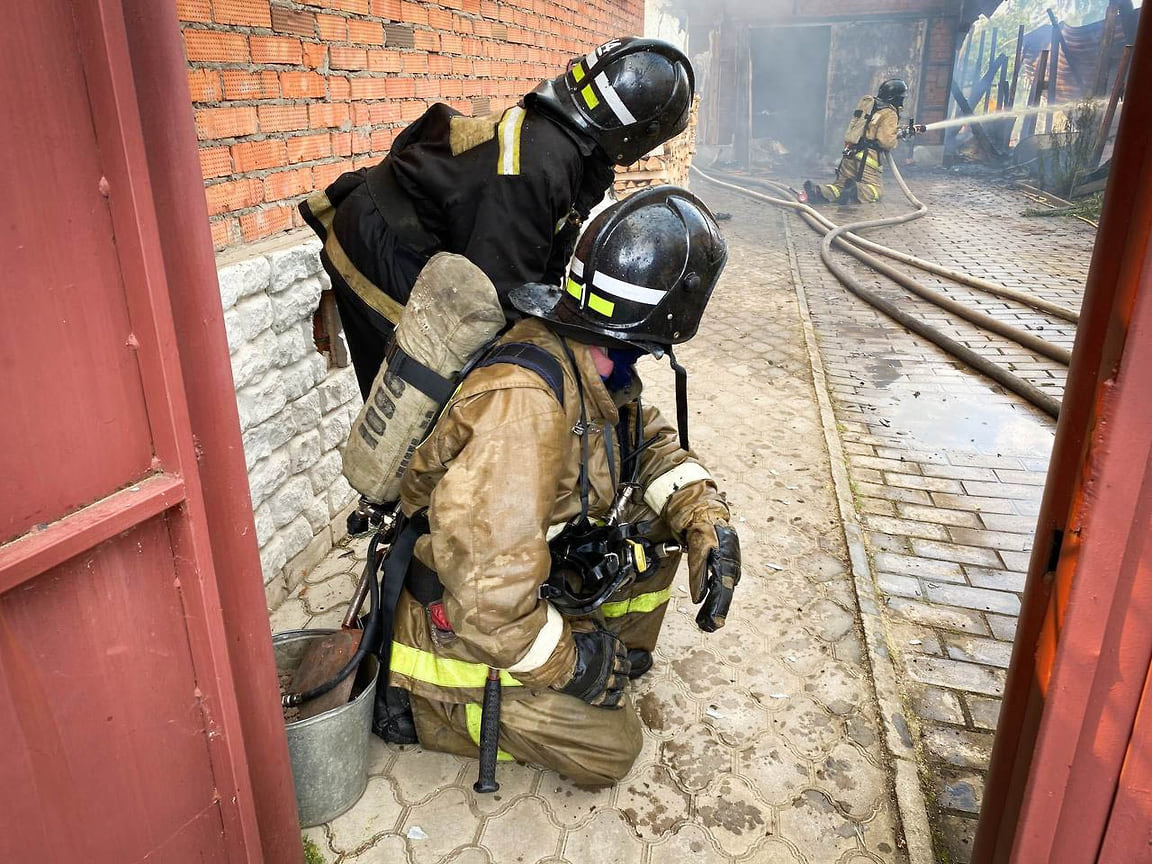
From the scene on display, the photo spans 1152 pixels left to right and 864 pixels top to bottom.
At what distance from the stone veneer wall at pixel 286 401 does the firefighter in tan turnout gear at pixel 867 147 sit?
13.4 m

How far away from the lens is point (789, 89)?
23641 millimetres

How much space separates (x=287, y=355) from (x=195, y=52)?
1.12 m

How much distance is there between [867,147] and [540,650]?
14717 mm

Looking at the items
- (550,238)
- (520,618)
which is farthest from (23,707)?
(550,238)

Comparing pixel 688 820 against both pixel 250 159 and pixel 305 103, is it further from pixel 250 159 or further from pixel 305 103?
pixel 305 103

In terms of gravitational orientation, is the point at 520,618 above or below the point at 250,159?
below

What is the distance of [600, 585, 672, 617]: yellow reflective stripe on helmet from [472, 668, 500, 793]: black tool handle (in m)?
0.60

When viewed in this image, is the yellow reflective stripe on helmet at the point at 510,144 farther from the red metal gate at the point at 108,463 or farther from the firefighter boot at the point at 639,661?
the firefighter boot at the point at 639,661

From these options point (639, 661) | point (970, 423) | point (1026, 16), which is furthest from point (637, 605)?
point (1026, 16)

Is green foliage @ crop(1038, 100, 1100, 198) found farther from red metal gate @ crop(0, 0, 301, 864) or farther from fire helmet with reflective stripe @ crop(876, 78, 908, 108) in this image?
red metal gate @ crop(0, 0, 301, 864)

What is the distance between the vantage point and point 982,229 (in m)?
12.4

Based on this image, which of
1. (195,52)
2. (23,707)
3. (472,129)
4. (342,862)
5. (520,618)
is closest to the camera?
(23,707)

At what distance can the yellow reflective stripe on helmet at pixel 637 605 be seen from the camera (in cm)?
282

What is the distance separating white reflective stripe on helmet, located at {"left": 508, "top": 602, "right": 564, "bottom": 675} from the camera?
213 centimetres
